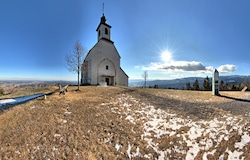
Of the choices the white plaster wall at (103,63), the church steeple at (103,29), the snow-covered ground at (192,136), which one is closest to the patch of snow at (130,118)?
the snow-covered ground at (192,136)

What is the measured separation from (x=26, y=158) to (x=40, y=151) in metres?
0.50

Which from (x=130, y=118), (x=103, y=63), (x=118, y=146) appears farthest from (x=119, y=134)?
(x=103, y=63)

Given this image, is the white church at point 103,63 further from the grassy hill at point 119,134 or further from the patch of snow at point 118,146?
the patch of snow at point 118,146

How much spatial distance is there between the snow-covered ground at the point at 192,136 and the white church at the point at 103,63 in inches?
729

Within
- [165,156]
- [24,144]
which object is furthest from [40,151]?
[165,156]

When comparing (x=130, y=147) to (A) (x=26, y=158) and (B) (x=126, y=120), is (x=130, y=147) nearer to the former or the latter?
(B) (x=126, y=120)

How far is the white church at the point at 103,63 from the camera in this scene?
26.9 metres

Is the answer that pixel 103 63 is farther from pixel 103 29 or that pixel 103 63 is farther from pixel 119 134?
pixel 119 134

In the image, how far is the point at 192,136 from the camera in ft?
22.4

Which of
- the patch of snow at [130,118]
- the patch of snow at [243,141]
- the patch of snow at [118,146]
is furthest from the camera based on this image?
the patch of snow at [130,118]

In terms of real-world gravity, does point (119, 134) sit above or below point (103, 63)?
below

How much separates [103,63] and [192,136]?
23.9m

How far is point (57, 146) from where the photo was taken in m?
6.02

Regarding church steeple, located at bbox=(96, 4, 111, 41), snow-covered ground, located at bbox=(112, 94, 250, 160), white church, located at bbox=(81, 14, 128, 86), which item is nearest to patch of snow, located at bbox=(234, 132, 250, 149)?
snow-covered ground, located at bbox=(112, 94, 250, 160)
